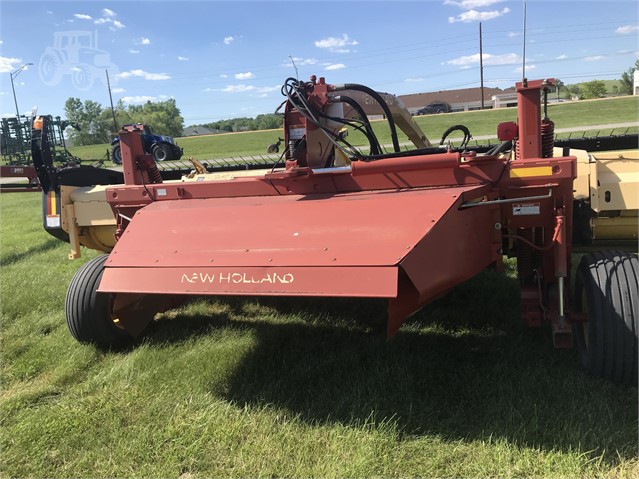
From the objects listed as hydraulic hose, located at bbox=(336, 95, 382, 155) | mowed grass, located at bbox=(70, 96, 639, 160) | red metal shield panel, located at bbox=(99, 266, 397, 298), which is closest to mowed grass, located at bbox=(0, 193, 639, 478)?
red metal shield panel, located at bbox=(99, 266, 397, 298)

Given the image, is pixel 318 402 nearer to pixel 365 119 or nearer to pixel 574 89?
pixel 365 119

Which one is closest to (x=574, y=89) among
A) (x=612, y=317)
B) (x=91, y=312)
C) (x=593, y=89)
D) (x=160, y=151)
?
(x=593, y=89)

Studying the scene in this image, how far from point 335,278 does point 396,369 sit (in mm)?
1063

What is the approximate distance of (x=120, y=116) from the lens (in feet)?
170

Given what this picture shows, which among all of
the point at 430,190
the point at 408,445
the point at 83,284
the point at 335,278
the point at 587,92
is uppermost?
the point at 587,92

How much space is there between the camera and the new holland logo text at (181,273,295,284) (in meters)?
2.37

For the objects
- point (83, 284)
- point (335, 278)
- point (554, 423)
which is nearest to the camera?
point (335, 278)

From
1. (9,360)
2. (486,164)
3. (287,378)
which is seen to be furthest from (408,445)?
(9,360)

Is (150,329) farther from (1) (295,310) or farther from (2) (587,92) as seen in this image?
(2) (587,92)

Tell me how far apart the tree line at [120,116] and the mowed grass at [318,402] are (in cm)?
4752

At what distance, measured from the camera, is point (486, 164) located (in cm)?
276

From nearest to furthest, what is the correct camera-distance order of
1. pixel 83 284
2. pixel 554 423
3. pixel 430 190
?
pixel 554 423 → pixel 430 190 → pixel 83 284

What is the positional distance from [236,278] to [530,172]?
64.1 inches

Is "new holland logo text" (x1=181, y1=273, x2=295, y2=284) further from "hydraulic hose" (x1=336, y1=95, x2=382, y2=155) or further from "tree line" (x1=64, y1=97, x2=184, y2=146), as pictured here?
"tree line" (x1=64, y1=97, x2=184, y2=146)
